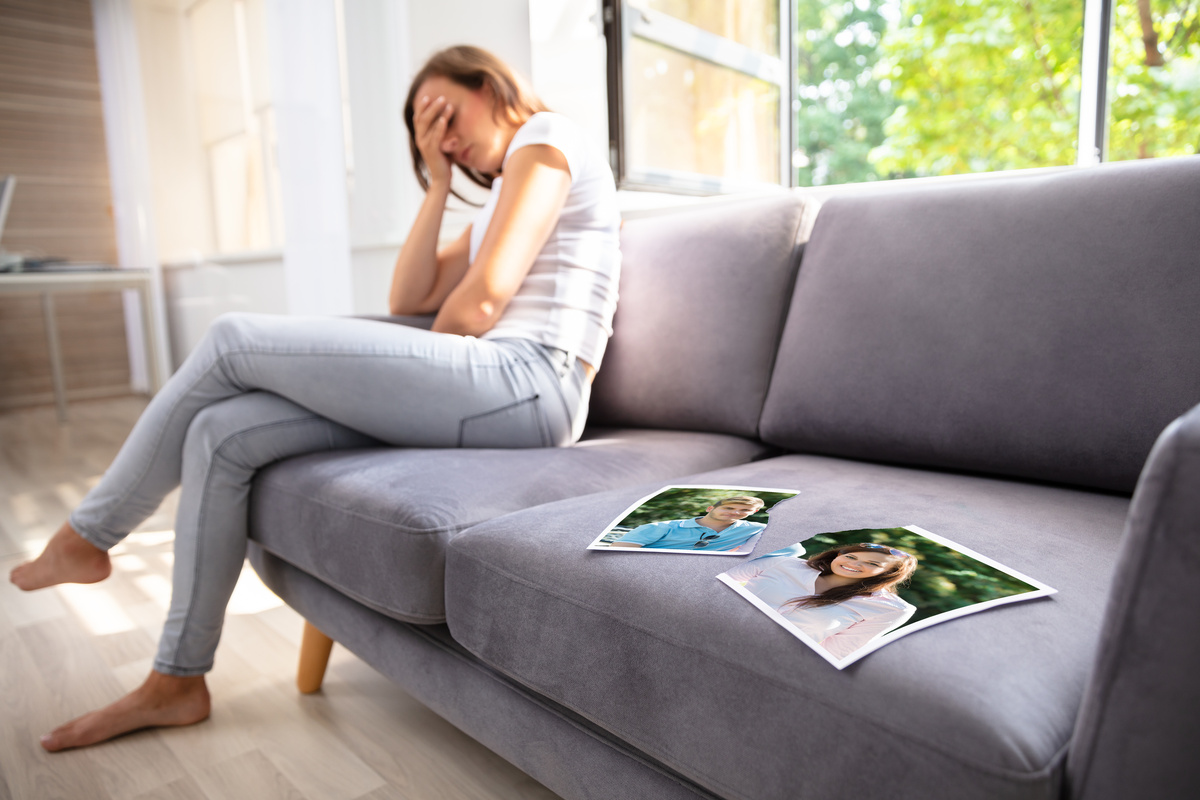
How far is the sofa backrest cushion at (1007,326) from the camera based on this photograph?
35.7 inches

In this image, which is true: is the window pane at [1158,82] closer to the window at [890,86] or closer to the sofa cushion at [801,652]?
the window at [890,86]

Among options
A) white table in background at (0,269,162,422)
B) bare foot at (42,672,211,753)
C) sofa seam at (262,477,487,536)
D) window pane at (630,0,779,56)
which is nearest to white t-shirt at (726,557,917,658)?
sofa seam at (262,477,487,536)

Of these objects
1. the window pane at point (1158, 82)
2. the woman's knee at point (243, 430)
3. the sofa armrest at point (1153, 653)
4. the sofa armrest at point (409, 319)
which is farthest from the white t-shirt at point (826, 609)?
the window pane at point (1158, 82)

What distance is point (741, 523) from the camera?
0.80 meters

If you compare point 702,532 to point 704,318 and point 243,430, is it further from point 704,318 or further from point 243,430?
point 243,430

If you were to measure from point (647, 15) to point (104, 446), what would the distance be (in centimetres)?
276

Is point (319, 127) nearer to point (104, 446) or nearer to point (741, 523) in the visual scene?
point (104, 446)

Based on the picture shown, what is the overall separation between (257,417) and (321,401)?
10cm

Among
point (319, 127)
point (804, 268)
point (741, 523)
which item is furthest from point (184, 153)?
point (741, 523)

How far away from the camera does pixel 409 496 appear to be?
97 centimetres

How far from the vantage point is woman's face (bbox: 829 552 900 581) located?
0.63 meters

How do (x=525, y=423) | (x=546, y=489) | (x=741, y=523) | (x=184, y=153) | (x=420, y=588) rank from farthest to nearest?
1. (x=184, y=153)
2. (x=525, y=423)
3. (x=546, y=489)
4. (x=420, y=588)
5. (x=741, y=523)

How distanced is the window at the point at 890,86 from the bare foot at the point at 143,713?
1630 millimetres

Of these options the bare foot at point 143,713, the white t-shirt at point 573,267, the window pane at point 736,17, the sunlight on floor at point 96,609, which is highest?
the window pane at point 736,17
